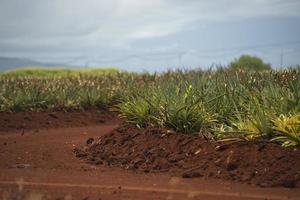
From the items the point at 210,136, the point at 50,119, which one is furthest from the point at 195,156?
the point at 50,119

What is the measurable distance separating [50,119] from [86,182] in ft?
26.9

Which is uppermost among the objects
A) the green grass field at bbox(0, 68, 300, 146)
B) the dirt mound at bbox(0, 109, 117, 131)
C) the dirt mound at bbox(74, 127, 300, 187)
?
the green grass field at bbox(0, 68, 300, 146)

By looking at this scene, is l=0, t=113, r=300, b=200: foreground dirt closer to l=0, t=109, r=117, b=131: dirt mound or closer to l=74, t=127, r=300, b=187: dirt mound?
l=74, t=127, r=300, b=187: dirt mound

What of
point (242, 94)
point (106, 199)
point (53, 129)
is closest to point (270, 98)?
point (242, 94)

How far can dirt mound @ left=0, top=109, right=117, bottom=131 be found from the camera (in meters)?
14.5

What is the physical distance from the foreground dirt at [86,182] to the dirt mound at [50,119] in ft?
14.0

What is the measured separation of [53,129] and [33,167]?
572cm

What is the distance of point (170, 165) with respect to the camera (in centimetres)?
781

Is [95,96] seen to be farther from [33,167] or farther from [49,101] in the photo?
[33,167]

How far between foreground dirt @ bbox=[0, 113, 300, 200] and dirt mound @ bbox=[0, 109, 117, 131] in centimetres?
428

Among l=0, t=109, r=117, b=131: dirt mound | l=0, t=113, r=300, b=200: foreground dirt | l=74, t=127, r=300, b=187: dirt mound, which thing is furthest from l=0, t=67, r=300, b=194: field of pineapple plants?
l=0, t=109, r=117, b=131: dirt mound

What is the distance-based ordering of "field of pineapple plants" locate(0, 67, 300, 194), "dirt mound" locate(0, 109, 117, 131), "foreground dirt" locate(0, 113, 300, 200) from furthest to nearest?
"dirt mound" locate(0, 109, 117, 131) → "field of pineapple plants" locate(0, 67, 300, 194) → "foreground dirt" locate(0, 113, 300, 200)

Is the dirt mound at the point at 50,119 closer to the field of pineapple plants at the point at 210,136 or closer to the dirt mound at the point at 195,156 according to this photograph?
the field of pineapple plants at the point at 210,136

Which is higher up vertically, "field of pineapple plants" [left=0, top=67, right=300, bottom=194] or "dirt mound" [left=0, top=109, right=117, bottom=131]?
"field of pineapple plants" [left=0, top=67, right=300, bottom=194]
